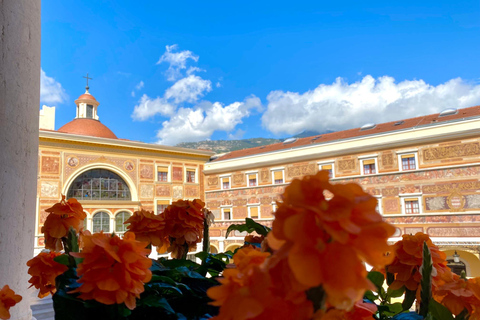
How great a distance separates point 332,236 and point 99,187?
18.1 m

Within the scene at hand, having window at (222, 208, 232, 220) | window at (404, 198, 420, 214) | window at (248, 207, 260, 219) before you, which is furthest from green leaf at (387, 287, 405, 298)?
window at (222, 208, 232, 220)

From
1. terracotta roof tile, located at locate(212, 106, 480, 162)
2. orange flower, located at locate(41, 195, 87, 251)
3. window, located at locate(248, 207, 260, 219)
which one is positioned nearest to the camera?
orange flower, located at locate(41, 195, 87, 251)

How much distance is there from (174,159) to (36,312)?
1656 cm

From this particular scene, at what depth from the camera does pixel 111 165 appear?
17.5 m

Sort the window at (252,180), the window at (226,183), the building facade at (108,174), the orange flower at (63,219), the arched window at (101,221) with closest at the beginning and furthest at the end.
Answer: the orange flower at (63,219) → the building facade at (108,174) → the arched window at (101,221) → the window at (252,180) → the window at (226,183)

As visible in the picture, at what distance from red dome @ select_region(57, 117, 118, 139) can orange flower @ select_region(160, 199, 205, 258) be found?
2018 cm

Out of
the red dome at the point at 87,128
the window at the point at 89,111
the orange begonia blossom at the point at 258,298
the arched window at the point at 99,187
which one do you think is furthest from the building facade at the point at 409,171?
the orange begonia blossom at the point at 258,298

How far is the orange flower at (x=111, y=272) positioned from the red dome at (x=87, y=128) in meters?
20.9

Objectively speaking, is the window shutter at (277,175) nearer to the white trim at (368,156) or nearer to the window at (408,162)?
the white trim at (368,156)

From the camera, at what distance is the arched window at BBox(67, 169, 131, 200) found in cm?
1656

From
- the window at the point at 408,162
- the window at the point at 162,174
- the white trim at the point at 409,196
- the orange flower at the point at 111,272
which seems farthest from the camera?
the window at the point at 162,174

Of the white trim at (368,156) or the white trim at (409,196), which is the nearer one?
the white trim at (409,196)

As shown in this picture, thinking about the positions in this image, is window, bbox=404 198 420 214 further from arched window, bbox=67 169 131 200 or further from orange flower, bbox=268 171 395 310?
orange flower, bbox=268 171 395 310

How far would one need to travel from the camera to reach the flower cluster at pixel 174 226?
139 centimetres
